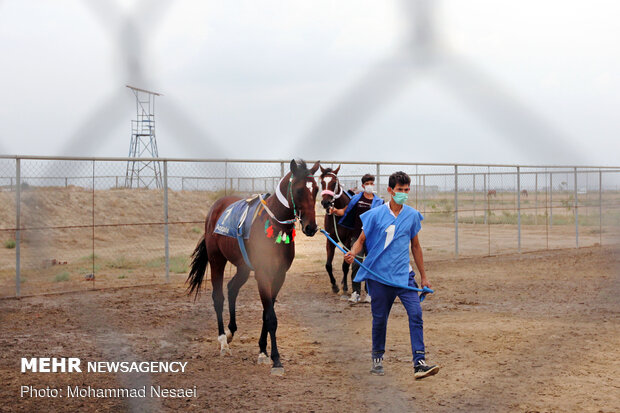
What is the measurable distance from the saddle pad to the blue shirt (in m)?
1.17

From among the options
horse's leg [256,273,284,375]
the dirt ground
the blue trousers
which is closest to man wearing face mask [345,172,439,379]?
the blue trousers

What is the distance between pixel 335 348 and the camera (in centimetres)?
546

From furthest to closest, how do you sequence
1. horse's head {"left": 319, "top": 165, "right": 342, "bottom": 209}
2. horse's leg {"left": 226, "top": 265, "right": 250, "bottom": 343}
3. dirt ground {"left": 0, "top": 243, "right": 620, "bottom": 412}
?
horse's head {"left": 319, "top": 165, "right": 342, "bottom": 209}
horse's leg {"left": 226, "top": 265, "right": 250, "bottom": 343}
dirt ground {"left": 0, "top": 243, "right": 620, "bottom": 412}

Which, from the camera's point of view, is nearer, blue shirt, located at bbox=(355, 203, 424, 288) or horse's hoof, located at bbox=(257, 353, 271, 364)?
blue shirt, located at bbox=(355, 203, 424, 288)

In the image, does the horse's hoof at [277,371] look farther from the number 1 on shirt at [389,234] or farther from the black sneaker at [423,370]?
the number 1 on shirt at [389,234]

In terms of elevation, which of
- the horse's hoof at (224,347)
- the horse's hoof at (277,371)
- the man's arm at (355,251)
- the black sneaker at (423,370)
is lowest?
the horse's hoof at (277,371)

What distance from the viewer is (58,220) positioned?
17562mm

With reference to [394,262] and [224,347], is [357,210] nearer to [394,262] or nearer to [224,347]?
[224,347]

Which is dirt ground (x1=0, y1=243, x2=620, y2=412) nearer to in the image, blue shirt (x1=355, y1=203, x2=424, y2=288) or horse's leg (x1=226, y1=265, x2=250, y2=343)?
horse's leg (x1=226, y1=265, x2=250, y2=343)

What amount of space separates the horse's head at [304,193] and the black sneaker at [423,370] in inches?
50.3

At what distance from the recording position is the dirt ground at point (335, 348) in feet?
13.1

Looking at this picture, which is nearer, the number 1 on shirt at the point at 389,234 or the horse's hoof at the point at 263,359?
the number 1 on shirt at the point at 389,234

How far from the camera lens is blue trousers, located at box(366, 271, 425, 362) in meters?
4.24

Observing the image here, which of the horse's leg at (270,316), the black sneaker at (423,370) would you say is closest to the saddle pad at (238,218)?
the horse's leg at (270,316)
